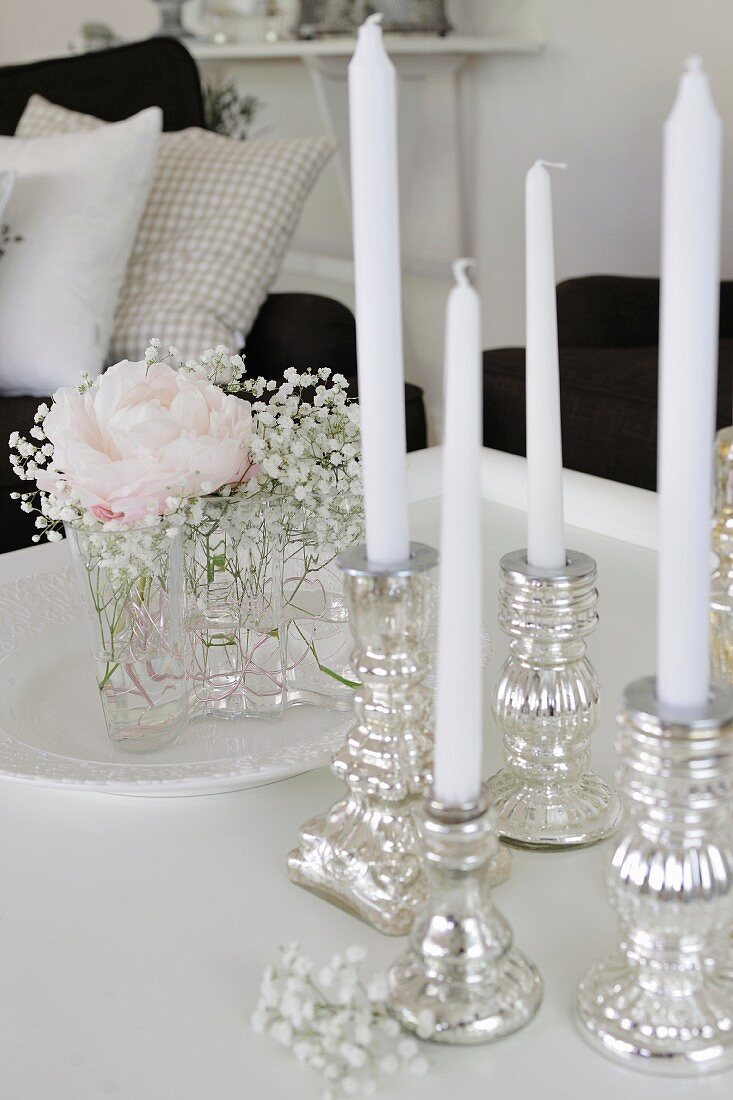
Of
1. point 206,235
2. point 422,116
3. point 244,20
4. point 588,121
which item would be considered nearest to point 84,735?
point 206,235

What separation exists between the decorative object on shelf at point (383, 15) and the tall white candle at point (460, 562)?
9.80ft

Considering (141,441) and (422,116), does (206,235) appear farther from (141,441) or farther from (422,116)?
(422,116)

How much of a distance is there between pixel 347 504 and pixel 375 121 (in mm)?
305

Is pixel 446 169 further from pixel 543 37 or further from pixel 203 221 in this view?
pixel 203 221

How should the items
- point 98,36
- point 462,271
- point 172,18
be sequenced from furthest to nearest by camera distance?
point 98,36 → point 172,18 → point 462,271

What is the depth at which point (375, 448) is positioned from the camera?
46cm

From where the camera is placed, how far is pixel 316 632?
754 mm

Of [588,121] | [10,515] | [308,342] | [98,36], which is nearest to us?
[10,515]

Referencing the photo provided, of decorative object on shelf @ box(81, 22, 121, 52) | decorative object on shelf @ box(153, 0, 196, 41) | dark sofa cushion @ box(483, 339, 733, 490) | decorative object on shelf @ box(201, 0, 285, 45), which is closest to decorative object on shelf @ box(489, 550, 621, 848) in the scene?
dark sofa cushion @ box(483, 339, 733, 490)

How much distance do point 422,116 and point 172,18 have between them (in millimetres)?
807

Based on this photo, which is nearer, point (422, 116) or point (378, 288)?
point (378, 288)

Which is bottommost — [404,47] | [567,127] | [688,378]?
[688,378]

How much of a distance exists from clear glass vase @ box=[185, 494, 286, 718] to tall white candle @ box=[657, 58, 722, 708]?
34 cm

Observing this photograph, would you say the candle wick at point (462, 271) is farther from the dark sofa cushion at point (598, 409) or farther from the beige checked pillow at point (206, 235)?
the beige checked pillow at point (206, 235)
